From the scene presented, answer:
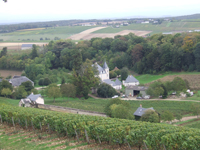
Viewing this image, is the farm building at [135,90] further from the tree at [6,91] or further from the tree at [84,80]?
the tree at [6,91]

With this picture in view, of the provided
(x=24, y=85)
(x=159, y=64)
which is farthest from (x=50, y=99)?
Result: (x=159, y=64)

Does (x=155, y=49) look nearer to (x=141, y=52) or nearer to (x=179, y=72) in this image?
(x=141, y=52)

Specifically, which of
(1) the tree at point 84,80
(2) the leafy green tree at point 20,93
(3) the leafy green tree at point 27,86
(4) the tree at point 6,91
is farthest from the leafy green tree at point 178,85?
(4) the tree at point 6,91

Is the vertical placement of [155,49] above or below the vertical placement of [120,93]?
above

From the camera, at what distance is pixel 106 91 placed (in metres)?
47.5

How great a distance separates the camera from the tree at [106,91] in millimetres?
47562

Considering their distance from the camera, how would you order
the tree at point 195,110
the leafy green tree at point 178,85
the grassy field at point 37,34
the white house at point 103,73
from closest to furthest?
the tree at point 195,110 → the leafy green tree at point 178,85 → the white house at point 103,73 → the grassy field at point 37,34

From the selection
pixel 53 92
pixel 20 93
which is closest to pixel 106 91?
pixel 53 92

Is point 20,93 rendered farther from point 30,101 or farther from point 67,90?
point 30,101

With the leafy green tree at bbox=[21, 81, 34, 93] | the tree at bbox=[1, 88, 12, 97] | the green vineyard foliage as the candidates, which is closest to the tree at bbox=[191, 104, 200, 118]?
the green vineyard foliage

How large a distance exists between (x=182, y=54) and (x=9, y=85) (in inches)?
1481

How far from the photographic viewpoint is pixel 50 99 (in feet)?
149

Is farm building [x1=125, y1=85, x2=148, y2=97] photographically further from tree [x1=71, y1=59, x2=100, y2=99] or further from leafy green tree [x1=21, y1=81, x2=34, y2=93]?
leafy green tree [x1=21, y1=81, x2=34, y2=93]

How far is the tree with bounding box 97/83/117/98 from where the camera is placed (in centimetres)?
4756
